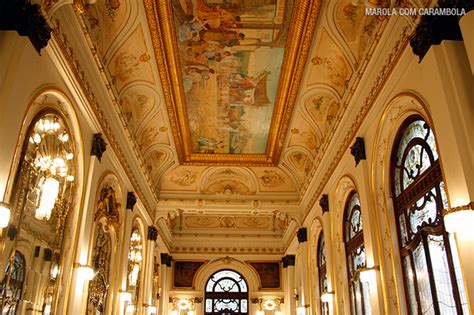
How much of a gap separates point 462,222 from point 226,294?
1787 centimetres

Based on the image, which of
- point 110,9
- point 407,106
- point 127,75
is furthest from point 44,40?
point 407,106

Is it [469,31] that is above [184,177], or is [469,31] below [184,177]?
below

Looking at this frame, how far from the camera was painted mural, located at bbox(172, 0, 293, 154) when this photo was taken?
31.7 feet

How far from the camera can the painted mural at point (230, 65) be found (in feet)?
31.7

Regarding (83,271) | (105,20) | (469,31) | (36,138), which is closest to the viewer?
(469,31)

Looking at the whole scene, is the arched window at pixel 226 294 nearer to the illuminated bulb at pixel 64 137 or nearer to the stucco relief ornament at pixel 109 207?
the stucco relief ornament at pixel 109 207

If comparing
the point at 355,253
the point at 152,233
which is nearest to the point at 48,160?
the point at 355,253

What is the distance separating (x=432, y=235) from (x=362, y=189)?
9.20 ft

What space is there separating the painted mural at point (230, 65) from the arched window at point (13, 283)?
19.1 ft

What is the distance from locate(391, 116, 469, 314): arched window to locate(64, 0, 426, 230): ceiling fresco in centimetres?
216

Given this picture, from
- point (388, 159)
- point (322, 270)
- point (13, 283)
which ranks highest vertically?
point (388, 159)

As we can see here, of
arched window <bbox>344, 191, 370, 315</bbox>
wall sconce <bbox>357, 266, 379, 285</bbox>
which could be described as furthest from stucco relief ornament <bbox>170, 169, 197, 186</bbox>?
wall sconce <bbox>357, 266, 379, 285</bbox>

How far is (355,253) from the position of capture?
10859 millimetres

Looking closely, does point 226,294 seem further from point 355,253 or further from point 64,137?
point 64,137
